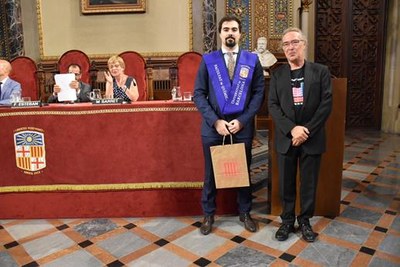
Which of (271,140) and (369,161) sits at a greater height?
(271,140)

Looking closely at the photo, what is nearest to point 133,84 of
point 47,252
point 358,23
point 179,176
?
point 179,176

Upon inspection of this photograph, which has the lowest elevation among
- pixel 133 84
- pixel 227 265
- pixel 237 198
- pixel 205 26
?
pixel 227 265

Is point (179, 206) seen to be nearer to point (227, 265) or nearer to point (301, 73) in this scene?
point (227, 265)

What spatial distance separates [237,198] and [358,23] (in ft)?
19.2

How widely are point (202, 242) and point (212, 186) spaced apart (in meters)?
0.42

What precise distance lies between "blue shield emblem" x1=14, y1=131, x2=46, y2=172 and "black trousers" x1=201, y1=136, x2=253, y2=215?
1361mm

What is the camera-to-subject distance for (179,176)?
303cm

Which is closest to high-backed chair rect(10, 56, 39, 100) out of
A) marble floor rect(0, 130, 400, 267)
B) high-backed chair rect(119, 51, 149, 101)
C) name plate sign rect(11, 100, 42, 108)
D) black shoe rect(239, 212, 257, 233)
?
high-backed chair rect(119, 51, 149, 101)

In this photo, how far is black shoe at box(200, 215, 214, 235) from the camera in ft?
9.10

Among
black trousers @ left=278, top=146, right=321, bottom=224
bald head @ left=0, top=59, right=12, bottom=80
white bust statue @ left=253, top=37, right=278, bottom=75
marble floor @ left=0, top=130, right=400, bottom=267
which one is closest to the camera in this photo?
marble floor @ left=0, top=130, right=400, bottom=267

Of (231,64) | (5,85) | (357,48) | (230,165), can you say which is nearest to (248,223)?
(230,165)

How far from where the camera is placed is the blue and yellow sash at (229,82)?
2.63m

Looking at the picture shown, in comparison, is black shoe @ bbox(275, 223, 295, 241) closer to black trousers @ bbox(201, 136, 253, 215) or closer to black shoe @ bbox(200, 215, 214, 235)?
black trousers @ bbox(201, 136, 253, 215)

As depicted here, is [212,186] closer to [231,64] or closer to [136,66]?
[231,64]
